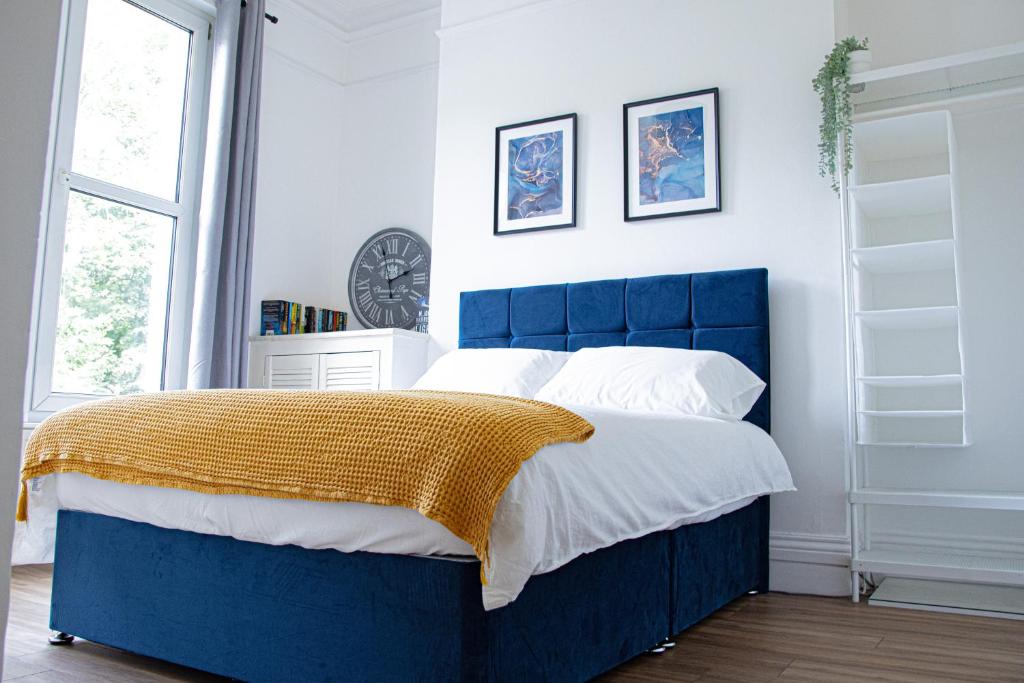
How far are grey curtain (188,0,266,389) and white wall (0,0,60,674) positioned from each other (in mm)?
3505

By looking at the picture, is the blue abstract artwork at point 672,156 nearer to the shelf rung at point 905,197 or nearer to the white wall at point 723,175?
the white wall at point 723,175

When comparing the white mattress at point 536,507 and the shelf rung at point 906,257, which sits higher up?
the shelf rung at point 906,257

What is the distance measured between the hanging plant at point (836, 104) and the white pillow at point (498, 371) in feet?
4.34

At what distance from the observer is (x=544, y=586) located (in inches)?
65.7

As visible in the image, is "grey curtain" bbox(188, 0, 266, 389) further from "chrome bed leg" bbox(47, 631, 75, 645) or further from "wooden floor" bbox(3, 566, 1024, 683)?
"chrome bed leg" bbox(47, 631, 75, 645)

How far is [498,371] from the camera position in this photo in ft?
11.1

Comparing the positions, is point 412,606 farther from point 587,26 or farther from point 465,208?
point 587,26

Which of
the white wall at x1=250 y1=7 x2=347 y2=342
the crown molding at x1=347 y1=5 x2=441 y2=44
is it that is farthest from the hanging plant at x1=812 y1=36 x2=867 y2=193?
the white wall at x1=250 y1=7 x2=347 y2=342

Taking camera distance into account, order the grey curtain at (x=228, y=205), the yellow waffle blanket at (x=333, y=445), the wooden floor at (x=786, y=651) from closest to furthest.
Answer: the yellow waffle blanket at (x=333, y=445) → the wooden floor at (x=786, y=651) → the grey curtain at (x=228, y=205)

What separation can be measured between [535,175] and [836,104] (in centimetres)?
142

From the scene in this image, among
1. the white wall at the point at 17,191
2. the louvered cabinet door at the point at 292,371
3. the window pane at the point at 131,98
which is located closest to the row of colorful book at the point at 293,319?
the louvered cabinet door at the point at 292,371

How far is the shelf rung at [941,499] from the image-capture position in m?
2.76

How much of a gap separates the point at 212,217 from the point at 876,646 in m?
3.40

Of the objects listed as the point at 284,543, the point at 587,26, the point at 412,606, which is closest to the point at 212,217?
the point at 587,26
